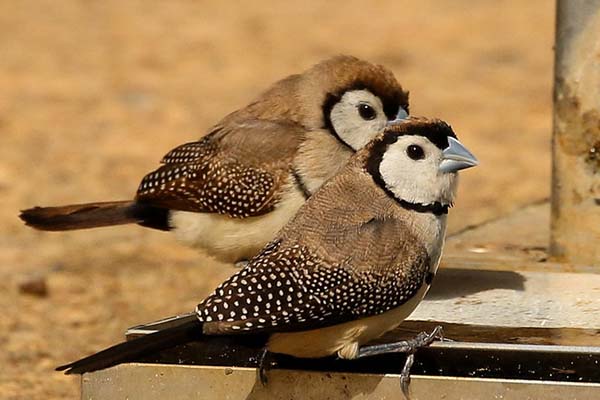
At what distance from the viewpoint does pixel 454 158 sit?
4727mm

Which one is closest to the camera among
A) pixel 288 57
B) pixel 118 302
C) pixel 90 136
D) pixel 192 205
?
pixel 192 205

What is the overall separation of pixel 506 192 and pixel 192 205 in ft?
13.1

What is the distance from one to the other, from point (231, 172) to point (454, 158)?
1352 mm

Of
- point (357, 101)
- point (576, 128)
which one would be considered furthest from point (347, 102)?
point (576, 128)

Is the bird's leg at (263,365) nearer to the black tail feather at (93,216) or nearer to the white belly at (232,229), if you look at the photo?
the white belly at (232,229)

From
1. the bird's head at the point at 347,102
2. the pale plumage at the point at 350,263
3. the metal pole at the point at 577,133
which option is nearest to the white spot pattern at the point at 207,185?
the bird's head at the point at 347,102

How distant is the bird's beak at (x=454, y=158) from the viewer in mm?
4703

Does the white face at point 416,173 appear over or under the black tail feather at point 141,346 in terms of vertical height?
over

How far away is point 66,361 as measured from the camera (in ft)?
21.4

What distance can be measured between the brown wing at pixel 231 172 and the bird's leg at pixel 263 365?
1145 millimetres

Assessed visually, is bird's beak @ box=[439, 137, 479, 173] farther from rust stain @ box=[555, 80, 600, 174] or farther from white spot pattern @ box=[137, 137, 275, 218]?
rust stain @ box=[555, 80, 600, 174]

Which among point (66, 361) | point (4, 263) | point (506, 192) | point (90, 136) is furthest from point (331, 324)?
point (90, 136)

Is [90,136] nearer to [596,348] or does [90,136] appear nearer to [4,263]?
[4,263]

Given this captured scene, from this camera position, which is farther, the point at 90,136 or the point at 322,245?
the point at 90,136
